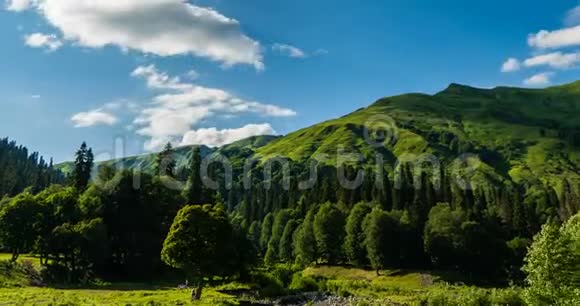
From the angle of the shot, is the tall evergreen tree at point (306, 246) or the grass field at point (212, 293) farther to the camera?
the tall evergreen tree at point (306, 246)

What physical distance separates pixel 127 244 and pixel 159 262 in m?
7.47

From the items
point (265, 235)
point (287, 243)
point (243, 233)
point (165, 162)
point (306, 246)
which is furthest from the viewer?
point (265, 235)

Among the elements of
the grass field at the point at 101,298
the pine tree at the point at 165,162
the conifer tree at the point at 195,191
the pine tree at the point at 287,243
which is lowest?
the pine tree at the point at 287,243

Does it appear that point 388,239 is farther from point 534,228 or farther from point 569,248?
point 569,248

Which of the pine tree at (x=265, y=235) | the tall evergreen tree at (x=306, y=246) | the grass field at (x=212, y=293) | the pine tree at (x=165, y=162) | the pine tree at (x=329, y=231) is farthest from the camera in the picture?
the pine tree at (x=265, y=235)

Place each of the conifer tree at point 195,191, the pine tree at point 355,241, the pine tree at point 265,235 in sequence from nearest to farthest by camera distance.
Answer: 1. the conifer tree at point 195,191
2. the pine tree at point 355,241
3. the pine tree at point 265,235

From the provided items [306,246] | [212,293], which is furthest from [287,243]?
[212,293]

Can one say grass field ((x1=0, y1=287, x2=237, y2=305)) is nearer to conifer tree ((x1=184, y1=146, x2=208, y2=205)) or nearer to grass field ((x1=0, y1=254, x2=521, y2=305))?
grass field ((x1=0, y1=254, x2=521, y2=305))

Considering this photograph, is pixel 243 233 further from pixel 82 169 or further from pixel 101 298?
pixel 82 169

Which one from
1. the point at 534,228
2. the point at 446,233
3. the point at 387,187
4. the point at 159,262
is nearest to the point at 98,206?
the point at 159,262

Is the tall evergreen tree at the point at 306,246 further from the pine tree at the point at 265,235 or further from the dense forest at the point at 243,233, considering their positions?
the pine tree at the point at 265,235

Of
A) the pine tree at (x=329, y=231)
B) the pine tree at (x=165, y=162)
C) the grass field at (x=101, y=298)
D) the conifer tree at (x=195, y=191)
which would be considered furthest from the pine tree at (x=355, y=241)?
the grass field at (x=101, y=298)

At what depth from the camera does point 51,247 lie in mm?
86375

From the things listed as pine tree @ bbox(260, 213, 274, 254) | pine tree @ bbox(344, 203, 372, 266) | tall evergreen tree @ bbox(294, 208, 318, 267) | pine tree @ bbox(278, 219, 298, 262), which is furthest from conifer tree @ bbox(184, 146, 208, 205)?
pine tree @ bbox(260, 213, 274, 254)
